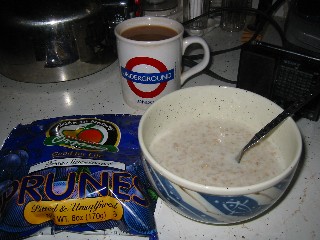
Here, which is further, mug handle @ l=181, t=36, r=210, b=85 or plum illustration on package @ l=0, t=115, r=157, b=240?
mug handle @ l=181, t=36, r=210, b=85

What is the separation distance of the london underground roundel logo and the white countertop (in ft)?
0.19

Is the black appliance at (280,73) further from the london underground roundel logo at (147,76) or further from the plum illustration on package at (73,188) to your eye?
the plum illustration on package at (73,188)

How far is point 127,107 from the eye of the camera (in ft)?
1.90

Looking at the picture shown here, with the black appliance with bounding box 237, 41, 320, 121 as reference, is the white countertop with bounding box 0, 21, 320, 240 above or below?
below

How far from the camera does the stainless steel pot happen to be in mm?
542

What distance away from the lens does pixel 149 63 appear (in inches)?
19.5

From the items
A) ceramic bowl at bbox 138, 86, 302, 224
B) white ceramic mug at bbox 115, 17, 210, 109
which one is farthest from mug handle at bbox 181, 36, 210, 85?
ceramic bowl at bbox 138, 86, 302, 224

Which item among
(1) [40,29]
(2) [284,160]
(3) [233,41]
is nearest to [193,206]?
(2) [284,160]

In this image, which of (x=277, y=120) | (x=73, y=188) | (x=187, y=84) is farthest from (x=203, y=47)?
(x=73, y=188)

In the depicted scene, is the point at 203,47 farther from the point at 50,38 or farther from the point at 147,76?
the point at 50,38

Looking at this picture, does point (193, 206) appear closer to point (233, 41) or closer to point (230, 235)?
point (230, 235)

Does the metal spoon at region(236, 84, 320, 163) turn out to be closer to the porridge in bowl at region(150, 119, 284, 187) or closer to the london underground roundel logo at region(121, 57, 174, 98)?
the porridge in bowl at region(150, 119, 284, 187)

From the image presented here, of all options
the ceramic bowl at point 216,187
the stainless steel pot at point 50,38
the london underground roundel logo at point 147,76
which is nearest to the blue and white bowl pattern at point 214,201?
the ceramic bowl at point 216,187

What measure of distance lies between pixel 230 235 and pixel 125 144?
19 cm
